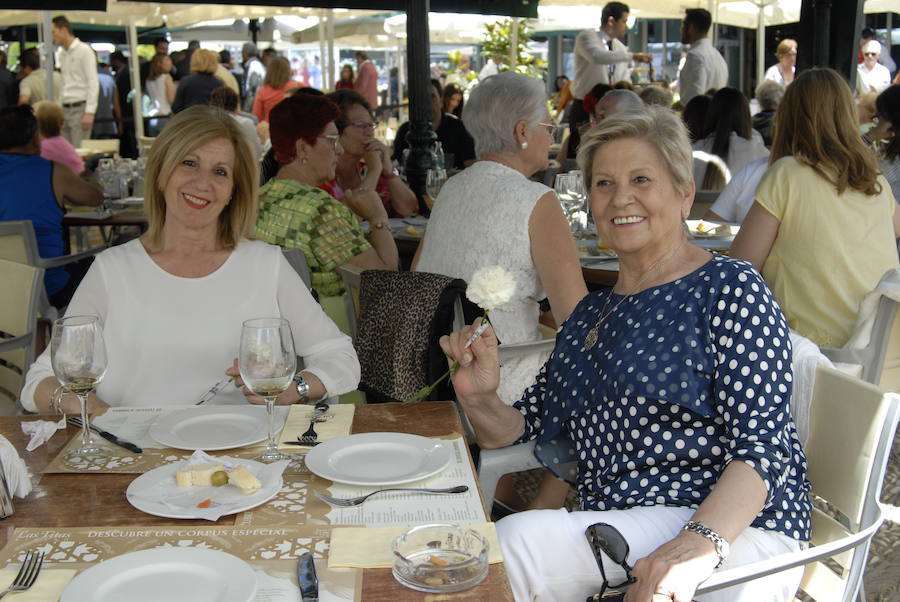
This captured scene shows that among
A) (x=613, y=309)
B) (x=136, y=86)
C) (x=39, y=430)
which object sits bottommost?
(x=39, y=430)

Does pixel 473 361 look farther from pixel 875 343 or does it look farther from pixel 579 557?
pixel 875 343

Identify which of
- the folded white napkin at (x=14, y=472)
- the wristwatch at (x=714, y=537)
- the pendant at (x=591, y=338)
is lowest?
the wristwatch at (x=714, y=537)

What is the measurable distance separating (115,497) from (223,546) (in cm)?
30

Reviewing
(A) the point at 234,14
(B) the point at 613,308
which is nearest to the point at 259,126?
(A) the point at 234,14

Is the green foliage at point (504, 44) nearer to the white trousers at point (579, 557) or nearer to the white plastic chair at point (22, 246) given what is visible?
the white plastic chair at point (22, 246)

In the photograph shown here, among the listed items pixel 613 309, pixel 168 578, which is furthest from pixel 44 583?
pixel 613 309

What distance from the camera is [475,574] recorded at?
1240mm

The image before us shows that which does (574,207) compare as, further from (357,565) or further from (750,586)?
(357,565)

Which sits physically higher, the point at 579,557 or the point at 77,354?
the point at 77,354

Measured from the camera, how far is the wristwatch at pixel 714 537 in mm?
1652

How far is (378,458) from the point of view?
1.70 meters

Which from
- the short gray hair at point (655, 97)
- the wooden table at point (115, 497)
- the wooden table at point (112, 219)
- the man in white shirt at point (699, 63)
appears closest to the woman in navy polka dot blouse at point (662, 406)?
the wooden table at point (115, 497)

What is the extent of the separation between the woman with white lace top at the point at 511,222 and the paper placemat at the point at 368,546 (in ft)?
5.25

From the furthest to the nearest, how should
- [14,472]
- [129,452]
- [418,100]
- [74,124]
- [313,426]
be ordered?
[74,124], [418,100], [313,426], [129,452], [14,472]
